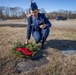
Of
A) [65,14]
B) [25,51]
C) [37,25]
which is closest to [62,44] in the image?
[37,25]

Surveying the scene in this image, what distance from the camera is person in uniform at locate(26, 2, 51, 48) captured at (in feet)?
18.0

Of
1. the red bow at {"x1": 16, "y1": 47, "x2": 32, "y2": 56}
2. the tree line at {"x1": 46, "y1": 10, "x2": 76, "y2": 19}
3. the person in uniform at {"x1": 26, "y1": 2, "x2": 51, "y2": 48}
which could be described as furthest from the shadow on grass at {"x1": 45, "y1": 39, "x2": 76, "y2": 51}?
the tree line at {"x1": 46, "y1": 10, "x2": 76, "y2": 19}

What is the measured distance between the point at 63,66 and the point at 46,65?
39 centimetres

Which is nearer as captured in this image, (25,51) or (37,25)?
(25,51)

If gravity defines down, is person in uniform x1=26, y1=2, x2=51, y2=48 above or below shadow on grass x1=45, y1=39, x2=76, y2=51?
above

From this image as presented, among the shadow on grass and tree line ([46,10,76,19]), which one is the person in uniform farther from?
tree line ([46,10,76,19])

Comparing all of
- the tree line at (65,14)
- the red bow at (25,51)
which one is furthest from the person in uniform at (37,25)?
the tree line at (65,14)

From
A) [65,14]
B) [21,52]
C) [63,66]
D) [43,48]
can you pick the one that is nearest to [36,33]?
[43,48]

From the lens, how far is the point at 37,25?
5629 mm

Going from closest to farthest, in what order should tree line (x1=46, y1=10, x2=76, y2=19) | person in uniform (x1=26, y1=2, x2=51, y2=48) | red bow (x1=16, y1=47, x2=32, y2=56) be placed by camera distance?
red bow (x1=16, y1=47, x2=32, y2=56), person in uniform (x1=26, y1=2, x2=51, y2=48), tree line (x1=46, y1=10, x2=76, y2=19)

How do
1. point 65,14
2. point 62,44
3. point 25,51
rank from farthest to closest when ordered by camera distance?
point 65,14 < point 62,44 < point 25,51

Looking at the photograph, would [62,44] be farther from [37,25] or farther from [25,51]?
[25,51]

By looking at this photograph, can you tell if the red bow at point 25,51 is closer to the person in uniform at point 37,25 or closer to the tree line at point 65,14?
the person in uniform at point 37,25

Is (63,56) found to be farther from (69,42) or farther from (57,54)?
(69,42)
